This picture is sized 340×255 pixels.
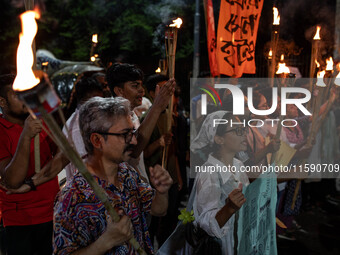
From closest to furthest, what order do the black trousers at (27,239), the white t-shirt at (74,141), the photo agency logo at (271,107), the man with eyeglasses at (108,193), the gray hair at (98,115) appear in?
the man with eyeglasses at (108,193) < the gray hair at (98,115) < the black trousers at (27,239) < the white t-shirt at (74,141) < the photo agency logo at (271,107)

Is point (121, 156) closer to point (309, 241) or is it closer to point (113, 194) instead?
point (113, 194)


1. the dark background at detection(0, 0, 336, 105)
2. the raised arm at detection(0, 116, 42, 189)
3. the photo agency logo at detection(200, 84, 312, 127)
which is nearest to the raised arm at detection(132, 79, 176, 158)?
the raised arm at detection(0, 116, 42, 189)

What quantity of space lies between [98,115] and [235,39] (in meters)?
3.82

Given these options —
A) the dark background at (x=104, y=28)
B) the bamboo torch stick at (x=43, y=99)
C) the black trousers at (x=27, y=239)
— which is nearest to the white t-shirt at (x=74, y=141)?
the black trousers at (x=27, y=239)

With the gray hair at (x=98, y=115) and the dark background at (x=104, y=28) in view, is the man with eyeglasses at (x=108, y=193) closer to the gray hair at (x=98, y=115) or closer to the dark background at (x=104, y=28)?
the gray hair at (x=98, y=115)

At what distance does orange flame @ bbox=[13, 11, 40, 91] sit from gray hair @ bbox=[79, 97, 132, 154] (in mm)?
411

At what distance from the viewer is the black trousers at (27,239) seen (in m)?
2.53

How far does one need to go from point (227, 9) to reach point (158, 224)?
3071 millimetres

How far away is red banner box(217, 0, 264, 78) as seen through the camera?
519 centimetres

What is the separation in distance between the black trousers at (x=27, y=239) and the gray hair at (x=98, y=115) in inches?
41.6

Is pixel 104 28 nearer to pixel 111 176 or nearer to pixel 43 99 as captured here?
→ pixel 111 176

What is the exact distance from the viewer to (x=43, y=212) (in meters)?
2.60

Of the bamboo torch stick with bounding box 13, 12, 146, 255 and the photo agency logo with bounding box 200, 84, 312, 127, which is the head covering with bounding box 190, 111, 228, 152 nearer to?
the photo agency logo with bounding box 200, 84, 312, 127

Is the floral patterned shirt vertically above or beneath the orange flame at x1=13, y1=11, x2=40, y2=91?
beneath
